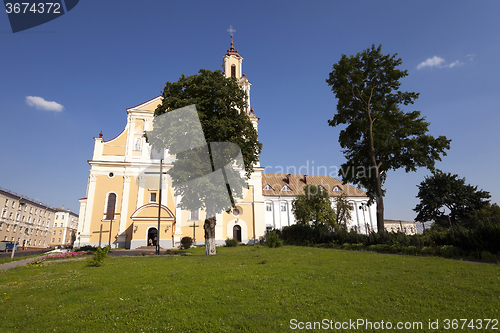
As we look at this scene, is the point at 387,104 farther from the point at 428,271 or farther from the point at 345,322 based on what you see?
the point at 345,322

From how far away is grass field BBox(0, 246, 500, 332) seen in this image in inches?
201

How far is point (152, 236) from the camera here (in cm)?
3434

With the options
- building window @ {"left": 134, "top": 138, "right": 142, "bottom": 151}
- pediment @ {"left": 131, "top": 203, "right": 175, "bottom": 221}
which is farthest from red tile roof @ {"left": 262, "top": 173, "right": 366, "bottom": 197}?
building window @ {"left": 134, "top": 138, "right": 142, "bottom": 151}

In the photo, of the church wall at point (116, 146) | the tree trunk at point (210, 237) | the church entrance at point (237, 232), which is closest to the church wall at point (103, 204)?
the church wall at point (116, 146)

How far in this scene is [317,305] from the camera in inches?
231

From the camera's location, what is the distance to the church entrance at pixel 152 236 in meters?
33.0

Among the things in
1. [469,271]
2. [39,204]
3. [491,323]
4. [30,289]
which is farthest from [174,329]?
[39,204]

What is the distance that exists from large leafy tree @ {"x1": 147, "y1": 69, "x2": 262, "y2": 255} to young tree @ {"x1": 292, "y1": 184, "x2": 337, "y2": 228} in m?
16.7

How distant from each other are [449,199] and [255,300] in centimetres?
4619

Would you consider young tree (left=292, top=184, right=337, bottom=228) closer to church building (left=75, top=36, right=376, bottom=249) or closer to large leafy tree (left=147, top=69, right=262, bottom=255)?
church building (left=75, top=36, right=376, bottom=249)

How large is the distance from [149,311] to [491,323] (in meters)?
6.43

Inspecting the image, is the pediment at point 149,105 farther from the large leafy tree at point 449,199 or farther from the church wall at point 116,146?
the large leafy tree at point 449,199

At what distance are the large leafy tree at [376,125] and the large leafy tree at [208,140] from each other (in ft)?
29.2

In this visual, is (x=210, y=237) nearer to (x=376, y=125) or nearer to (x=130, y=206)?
(x=376, y=125)
